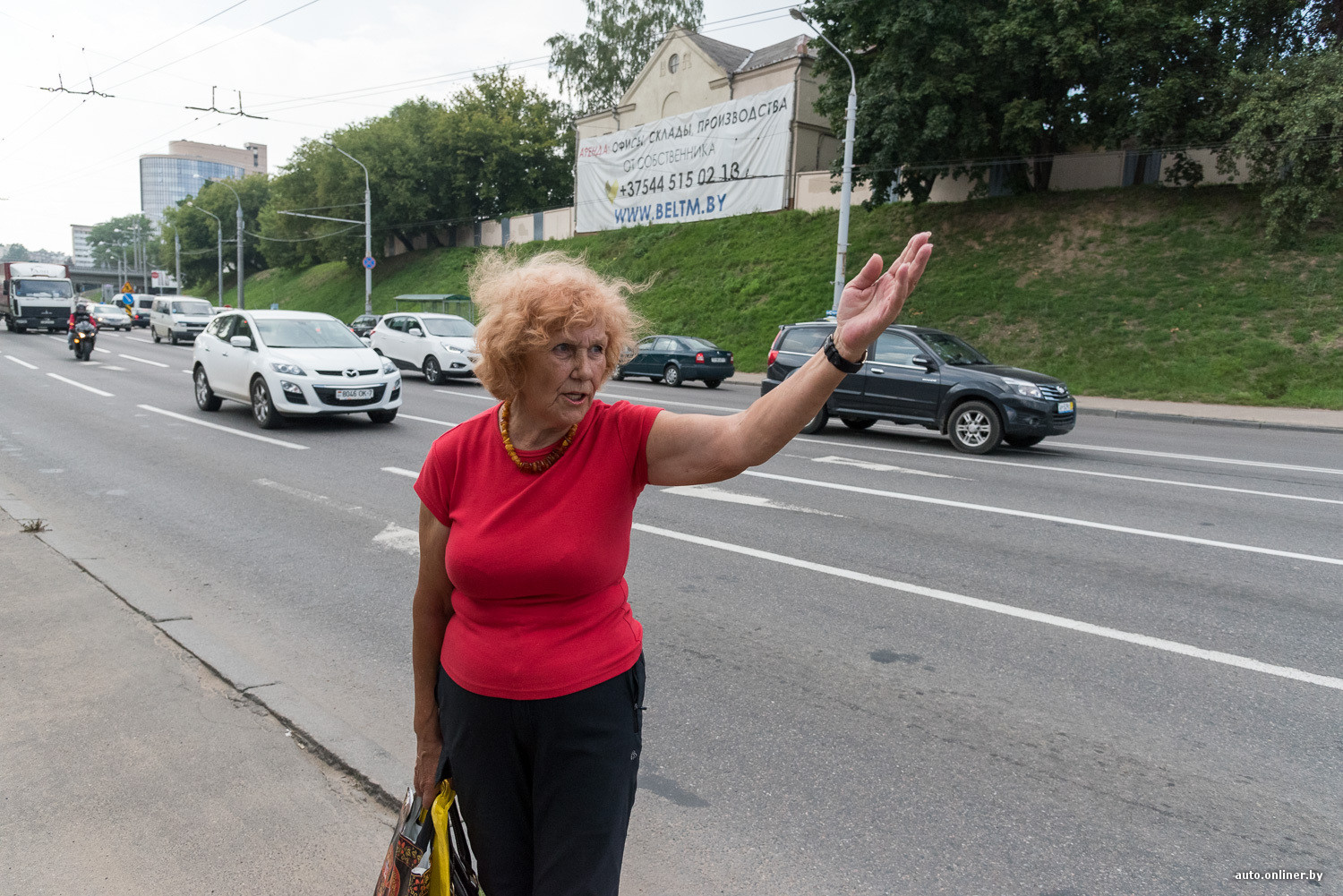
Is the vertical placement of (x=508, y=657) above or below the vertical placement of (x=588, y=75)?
below

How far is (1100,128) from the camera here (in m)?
24.3

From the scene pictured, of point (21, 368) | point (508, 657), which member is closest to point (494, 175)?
point (21, 368)

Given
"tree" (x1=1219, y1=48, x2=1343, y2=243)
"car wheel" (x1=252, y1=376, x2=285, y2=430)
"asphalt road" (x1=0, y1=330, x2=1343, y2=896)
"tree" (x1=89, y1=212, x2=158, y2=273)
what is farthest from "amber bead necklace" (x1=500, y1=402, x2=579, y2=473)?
"tree" (x1=89, y1=212, x2=158, y2=273)

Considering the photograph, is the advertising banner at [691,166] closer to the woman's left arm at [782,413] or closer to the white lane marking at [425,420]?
the white lane marking at [425,420]

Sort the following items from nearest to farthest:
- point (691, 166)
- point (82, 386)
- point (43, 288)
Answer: point (82, 386) → point (43, 288) → point (691, 166)

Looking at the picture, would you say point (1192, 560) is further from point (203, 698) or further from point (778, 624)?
point (203, 698)

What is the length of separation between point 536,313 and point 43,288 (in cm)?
4229

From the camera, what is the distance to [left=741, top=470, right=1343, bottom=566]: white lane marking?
673cm

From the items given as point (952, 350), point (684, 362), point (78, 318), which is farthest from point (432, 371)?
point (952, 350)

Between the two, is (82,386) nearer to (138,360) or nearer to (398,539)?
(138,360)

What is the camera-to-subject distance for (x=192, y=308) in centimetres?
3516

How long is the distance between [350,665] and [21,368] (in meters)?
21.4

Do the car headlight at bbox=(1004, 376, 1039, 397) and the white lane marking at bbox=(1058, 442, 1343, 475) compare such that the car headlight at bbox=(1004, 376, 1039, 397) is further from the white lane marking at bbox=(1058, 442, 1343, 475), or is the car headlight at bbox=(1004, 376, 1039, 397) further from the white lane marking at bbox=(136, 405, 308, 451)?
the white lane marking at bbox=(136, 405, 308, 451)

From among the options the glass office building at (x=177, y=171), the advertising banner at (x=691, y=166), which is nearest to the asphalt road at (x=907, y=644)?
the advertising banner at (x=691, y=166)
